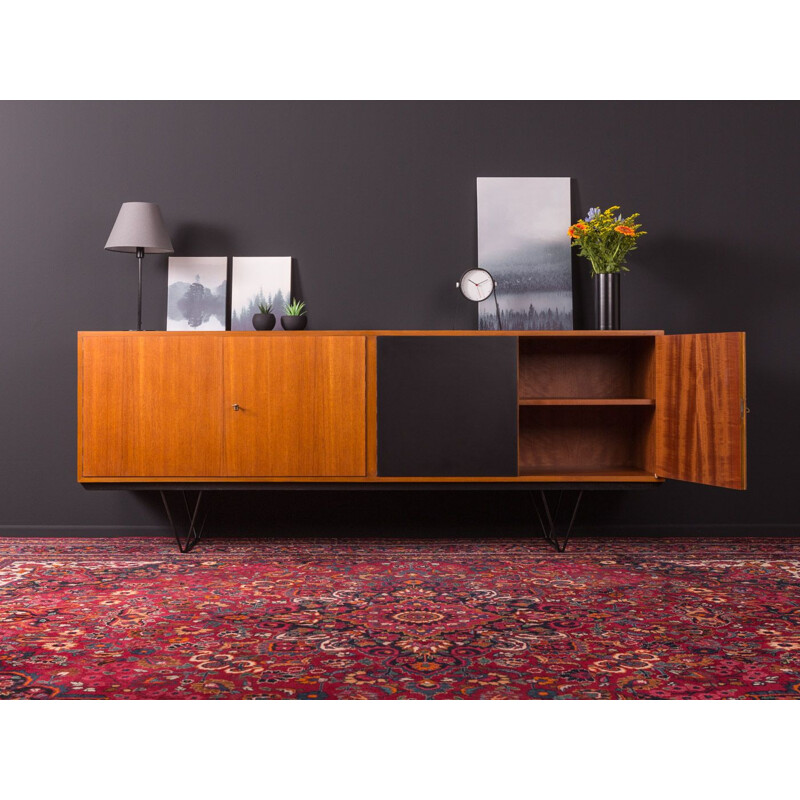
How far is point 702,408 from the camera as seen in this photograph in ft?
10.8

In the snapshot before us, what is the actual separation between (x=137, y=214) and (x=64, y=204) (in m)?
0.60

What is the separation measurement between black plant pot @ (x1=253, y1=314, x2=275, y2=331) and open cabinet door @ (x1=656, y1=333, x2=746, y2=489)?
196 cm

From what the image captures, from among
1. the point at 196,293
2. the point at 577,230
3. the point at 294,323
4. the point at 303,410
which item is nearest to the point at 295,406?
the point at 303,410

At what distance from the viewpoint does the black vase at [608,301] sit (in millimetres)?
3742

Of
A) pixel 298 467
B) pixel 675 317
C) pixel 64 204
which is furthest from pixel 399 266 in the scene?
pixel 64 204

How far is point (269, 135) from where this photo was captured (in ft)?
13.5

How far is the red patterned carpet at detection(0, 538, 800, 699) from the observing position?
212 cm

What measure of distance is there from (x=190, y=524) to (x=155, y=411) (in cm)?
76

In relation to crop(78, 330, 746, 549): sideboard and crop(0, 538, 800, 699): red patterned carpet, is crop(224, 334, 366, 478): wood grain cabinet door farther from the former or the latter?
crop(0, 538, 800, 699): red patterned carpet

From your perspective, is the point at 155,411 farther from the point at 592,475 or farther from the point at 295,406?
the point at 592,475

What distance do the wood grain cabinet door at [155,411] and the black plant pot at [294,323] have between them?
38 cm

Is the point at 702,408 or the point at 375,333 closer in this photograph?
the point at 702,408

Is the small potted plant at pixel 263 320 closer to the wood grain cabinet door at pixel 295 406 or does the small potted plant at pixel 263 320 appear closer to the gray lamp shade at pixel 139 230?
the wood grain cabinet door at pixel 295 406

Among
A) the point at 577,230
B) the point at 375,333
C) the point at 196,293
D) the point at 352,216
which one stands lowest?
the point at 375,333
